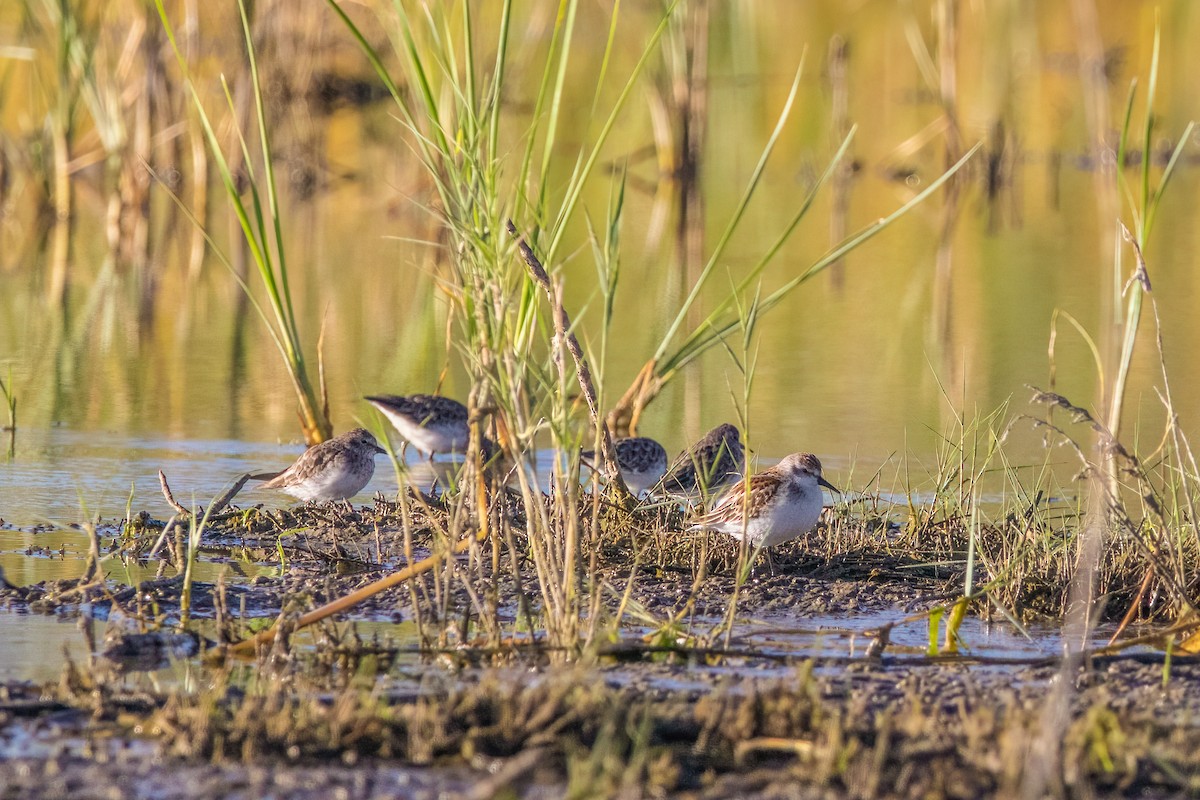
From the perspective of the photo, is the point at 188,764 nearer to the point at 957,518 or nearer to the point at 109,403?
the point at 957,518

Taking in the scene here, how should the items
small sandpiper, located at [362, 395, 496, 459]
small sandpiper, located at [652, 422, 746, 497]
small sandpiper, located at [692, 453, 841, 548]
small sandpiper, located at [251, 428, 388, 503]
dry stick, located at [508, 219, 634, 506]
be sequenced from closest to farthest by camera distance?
dry stick, located at [508, 219, 634, 506]
small sandpiper, located at [692, 453, 841, 548]
small sandpiper, located at [251, 428, 388, 503]
small sandpiper, located at [652, 422, 746, 497]
small sandpiper, located at [362, 395, 496, 459]

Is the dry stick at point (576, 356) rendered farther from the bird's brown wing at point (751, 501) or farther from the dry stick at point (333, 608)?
the dry stick at point (333, 608)

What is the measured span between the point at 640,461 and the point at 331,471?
4.71 ft

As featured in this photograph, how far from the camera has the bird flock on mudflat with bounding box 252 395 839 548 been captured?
20.9 feet

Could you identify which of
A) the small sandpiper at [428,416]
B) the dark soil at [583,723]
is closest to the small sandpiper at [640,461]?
the small sandpiper at [428,416]

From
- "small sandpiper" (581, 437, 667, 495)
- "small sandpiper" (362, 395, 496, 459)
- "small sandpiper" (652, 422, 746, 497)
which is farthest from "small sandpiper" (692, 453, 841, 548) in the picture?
"small sandpiper" (362, 395, 496, 459)

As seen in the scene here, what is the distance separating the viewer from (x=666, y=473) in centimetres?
691

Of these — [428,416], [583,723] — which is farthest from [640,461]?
[583,723]

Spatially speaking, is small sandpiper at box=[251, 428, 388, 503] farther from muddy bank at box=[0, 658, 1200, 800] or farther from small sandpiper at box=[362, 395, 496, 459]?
muddy bank at box=[0, 658, 1200, 800]

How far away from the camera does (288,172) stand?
22.5 meters

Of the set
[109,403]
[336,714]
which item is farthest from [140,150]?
[336,714]

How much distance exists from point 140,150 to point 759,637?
46.8 ft

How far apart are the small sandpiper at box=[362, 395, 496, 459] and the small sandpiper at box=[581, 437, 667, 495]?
1.00m

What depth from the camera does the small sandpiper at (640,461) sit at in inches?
310
